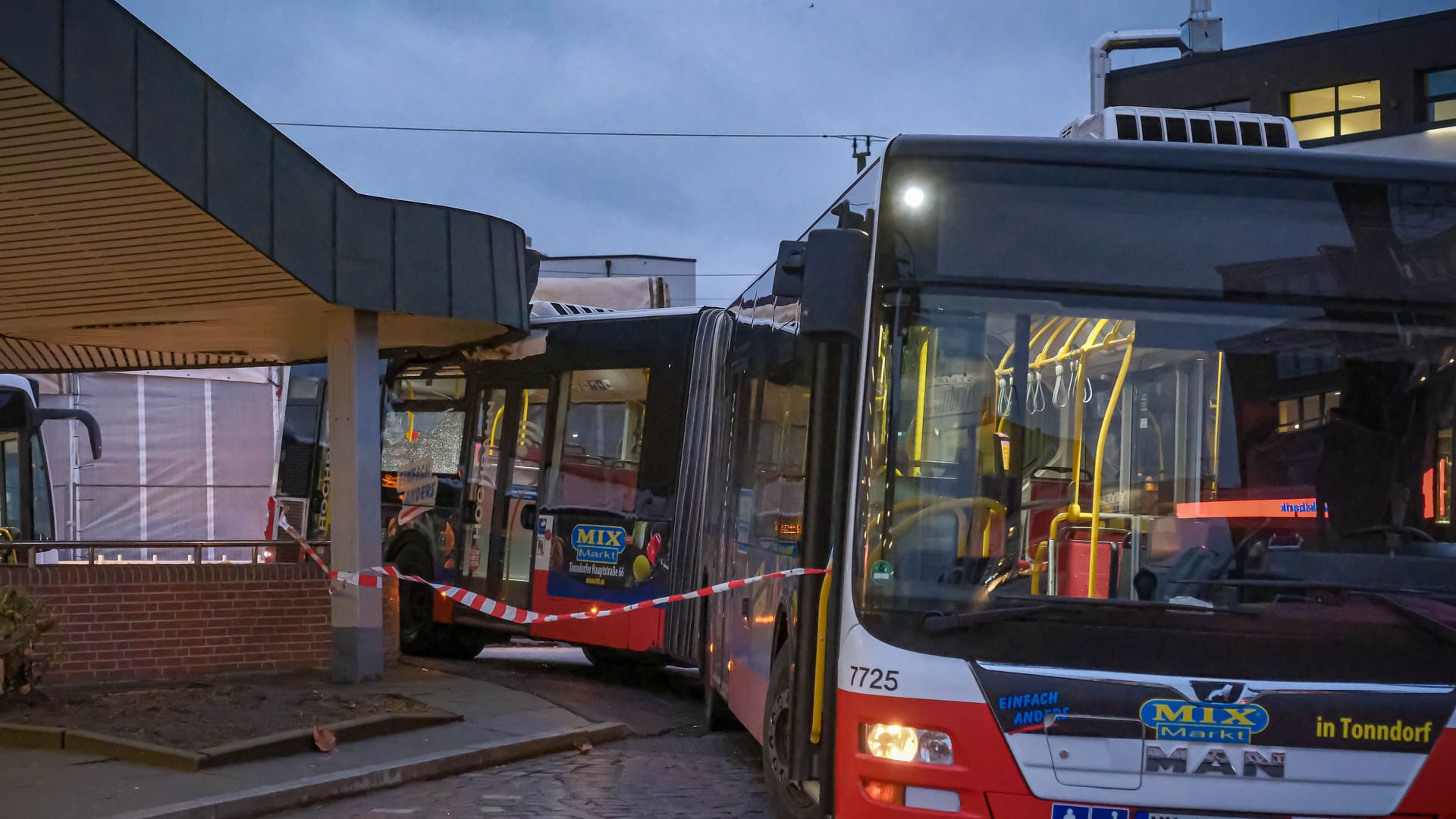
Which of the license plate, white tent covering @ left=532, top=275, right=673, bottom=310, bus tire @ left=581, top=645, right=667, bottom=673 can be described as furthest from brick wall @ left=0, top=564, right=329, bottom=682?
the license plate

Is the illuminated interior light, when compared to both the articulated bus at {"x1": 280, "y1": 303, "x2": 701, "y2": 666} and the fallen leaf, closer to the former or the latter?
the fallen leaf

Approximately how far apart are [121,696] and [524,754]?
299 centimetres

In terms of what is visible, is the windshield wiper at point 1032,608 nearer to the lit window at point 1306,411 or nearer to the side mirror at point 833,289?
the lit window at point 1306,411

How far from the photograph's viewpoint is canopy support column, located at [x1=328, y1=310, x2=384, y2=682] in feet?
38.8

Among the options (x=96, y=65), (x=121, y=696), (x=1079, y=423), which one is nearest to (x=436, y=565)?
(x=121, y=696)

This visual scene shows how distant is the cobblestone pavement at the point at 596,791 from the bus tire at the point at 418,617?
17.0 ft

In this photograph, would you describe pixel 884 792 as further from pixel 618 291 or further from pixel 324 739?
pixel 618 291

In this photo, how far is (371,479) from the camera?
12.1 metres

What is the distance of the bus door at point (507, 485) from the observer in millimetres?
13727

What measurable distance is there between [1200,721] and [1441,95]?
3883 centimetres

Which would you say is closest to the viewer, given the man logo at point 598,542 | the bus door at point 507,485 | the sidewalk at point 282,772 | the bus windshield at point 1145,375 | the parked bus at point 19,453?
the bus windshield at point 1145,375

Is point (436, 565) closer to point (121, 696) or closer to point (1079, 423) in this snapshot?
point (121, 696)

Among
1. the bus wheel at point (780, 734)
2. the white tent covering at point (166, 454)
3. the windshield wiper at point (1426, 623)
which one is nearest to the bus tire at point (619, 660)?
the bus wheel at point (780, 734)

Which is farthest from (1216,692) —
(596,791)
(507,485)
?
(507,485)
